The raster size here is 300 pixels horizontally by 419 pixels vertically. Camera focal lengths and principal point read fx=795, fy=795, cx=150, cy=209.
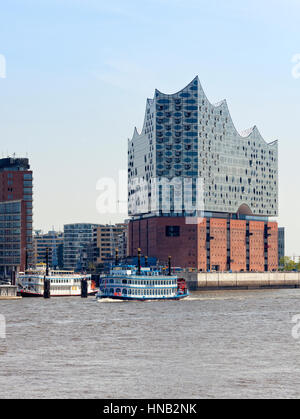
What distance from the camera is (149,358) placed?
6194 cm

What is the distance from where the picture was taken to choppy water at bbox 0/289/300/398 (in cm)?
4700

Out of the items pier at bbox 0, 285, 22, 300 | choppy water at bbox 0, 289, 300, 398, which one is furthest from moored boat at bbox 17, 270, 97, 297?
choppy water at bbox 0, 289, 300, 398

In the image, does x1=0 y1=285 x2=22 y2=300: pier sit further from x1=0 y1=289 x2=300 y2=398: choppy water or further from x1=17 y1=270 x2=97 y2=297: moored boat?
x1=0 y1=289 x2=300 y2=398: choppy water

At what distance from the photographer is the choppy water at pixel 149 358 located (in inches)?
1850

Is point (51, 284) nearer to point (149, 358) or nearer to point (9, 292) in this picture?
point (9, 292)

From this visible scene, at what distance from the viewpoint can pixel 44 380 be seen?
165 ft

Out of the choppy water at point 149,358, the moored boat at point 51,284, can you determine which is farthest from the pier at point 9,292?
the choppy water at point 149,358

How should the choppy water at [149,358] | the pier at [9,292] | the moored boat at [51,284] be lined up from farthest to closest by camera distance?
the moored boat at [51,284] < the pier at [9,292] < the choppy water at [149,358]

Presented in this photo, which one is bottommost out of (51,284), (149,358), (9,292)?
(149,358)

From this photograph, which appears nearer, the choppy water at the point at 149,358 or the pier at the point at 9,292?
the choppy water at the point at 149,358

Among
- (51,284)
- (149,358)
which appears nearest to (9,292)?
(51,284)

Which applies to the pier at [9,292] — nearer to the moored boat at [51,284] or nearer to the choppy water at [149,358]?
the moored boat at [51,284]
